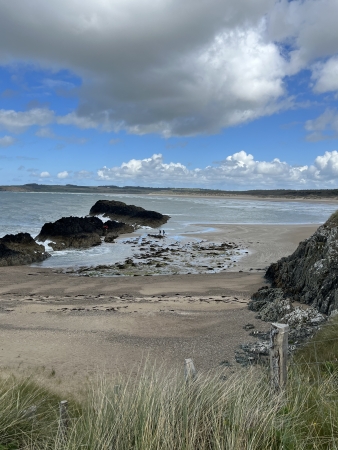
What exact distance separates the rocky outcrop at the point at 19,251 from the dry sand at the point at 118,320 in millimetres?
2261

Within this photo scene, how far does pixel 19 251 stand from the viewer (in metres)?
23.7

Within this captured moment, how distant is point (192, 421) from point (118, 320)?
8328 mm

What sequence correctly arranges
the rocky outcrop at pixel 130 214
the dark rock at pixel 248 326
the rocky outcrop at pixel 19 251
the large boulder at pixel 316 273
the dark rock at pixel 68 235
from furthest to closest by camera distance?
the rocky outcrop at pixel 130 214 < the dark rock at pixel 68 235 < the rocky outcrop at pixel 19 251 < the large boulder at pixel 316 273 < the dark rock at pixel 248 326

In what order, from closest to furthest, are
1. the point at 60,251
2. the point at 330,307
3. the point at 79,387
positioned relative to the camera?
1. the point at 79,387
2. the point at 330,307
3. the point at 60,251

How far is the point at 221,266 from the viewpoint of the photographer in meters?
21.3

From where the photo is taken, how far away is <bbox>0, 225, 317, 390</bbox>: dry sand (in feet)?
27.2

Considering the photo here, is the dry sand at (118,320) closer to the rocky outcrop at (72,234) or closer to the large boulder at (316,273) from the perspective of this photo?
the large boulder at (316,273)

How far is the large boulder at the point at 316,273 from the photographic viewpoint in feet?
36.9

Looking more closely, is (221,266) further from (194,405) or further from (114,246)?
(194,405)

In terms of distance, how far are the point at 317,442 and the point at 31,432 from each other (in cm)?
Result: 262

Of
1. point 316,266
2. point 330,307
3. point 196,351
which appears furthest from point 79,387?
point 316,266

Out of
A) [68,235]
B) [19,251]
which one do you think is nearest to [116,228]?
[68,235]

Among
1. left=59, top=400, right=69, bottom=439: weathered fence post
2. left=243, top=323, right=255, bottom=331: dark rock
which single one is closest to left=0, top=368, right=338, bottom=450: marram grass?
left=59, top=400, right=69, bottom=439: weathered fence post

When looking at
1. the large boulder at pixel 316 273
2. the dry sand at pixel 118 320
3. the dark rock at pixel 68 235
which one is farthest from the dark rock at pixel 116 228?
the large boulder at pixel 316 273
